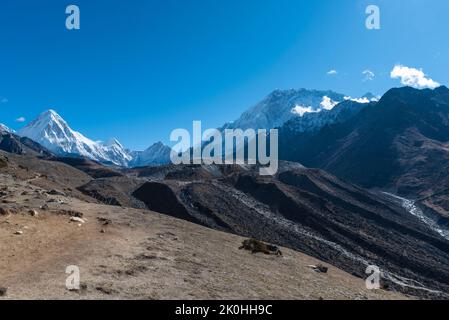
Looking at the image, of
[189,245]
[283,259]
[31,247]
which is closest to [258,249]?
[283,259]

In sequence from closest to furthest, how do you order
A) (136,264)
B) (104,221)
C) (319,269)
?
(136,264), (319,269), (104,221)

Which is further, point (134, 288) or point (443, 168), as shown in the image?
point (443, 168)

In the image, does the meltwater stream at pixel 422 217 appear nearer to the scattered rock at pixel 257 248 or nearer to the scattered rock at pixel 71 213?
the scattered rock at pixel 257 248

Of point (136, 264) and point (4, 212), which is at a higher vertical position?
point (4, 212)

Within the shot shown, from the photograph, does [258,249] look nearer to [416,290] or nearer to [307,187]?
[416,290]

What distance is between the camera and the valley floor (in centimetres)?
2014

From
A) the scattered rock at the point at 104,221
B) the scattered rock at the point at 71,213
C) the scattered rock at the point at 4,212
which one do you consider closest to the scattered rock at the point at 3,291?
the scattered rock at the point at 4,212

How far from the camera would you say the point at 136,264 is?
24.7m

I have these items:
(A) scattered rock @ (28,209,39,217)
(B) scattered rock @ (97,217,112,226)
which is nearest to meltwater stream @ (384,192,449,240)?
(B) scattered rock @ (97,217,112,226)

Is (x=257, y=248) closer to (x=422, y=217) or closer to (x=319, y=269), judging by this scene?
(x=319, y=269)

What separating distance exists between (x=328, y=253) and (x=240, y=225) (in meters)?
13.8

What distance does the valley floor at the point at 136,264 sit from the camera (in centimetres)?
2014

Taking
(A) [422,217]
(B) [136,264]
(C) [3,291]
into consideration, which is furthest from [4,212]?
(A) [422,217]
